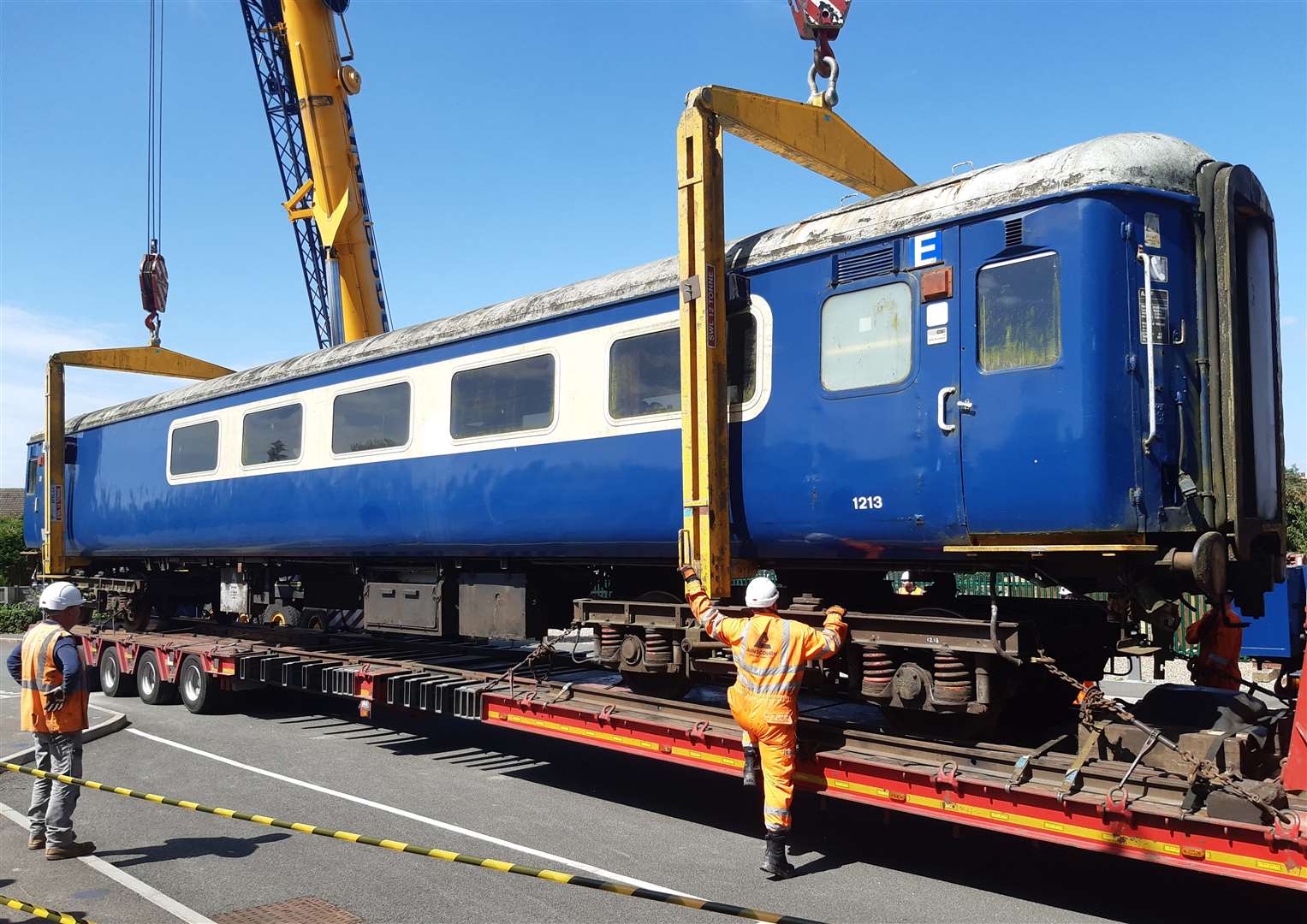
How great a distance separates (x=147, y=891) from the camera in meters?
6.04

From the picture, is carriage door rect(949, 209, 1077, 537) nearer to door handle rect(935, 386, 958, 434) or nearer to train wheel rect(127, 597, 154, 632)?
door handle rect(935, 386, 958, 434)

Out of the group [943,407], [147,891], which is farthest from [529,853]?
[943,407]

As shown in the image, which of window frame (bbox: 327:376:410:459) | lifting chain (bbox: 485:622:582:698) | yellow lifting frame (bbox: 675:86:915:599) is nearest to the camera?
yellow lifting frame (bbox: 675:86:915:599)

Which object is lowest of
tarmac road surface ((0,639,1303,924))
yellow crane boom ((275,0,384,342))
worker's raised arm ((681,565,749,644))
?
tarmac road surface ((0,639,1303,924))

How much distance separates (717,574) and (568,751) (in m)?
4.17

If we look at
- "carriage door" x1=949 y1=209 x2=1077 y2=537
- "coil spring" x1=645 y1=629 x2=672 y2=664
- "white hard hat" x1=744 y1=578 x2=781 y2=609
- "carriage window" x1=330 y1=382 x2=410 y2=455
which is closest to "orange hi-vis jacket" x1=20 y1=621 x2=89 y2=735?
"carriage window" x1=330 y1=382 x2=410 y2=455

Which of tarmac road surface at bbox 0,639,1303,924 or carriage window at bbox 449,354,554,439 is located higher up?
carriage window at bbox 449,354,554,439

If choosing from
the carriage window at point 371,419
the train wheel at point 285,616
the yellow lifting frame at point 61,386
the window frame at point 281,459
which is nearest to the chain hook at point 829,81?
the carriage window at point 371,419

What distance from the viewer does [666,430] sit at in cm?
731

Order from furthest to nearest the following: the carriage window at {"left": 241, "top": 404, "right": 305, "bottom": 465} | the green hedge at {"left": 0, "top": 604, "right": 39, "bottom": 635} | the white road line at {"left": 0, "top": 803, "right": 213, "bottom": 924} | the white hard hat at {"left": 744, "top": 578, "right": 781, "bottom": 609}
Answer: the green hedge at {"left": 0, "top": 604, "right": 39, "bottom": 635}, the carriage window at {"left": 241, "top": 404, "right": 305, "bottom": 465}, the white hard hat at {"left": 744, "top": 578, "right": 781, "bottom": 609}, the white road line at {"left": 0, "top": 803, "right": 213, "bottom": 924}

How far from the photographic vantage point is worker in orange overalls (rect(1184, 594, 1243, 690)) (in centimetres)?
673

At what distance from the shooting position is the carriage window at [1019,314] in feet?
18.5

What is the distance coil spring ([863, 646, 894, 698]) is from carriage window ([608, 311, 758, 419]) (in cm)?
183

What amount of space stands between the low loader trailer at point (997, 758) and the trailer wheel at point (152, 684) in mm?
4252
